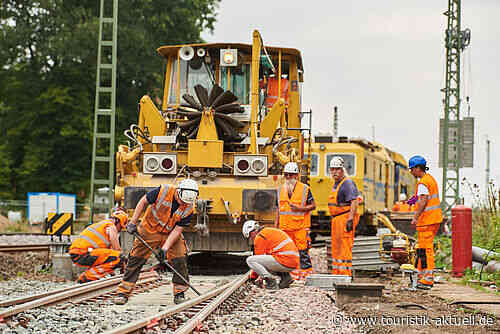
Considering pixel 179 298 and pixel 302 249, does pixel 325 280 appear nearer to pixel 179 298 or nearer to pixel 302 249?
pixel 302 249

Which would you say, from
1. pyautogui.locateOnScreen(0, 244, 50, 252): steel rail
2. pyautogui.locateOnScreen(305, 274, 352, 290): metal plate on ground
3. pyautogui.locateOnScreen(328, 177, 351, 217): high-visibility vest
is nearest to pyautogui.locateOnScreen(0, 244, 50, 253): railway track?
pyautogui.locateOnScreen(0, 244, 50, 252): steel rail

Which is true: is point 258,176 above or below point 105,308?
above

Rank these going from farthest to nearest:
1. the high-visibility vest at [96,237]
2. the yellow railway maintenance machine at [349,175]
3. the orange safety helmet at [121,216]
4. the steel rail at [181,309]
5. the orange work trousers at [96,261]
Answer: the yellow railway maintenance machine at [349,175] < the orange safety helmet at [121,216] < the high-visibility vest at [96,237] < the orange work trousers at [96,261] < the steel rail at [181,309]

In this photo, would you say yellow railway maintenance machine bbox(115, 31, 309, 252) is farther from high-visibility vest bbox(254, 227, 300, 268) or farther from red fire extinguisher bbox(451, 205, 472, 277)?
red fire extinguisher bbox(451, 205, 472, 277)

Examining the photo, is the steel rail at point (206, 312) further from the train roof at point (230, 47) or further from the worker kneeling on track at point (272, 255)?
the train roof at point (230, 47)

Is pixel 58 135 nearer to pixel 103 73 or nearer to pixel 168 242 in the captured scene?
pixel 103 73

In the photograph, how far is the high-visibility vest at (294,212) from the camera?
10.3 metres

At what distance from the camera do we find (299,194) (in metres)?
10.4

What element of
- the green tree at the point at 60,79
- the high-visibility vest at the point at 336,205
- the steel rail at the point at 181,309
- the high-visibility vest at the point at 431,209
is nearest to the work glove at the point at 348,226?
the high-visibility vest at the point at 336,205

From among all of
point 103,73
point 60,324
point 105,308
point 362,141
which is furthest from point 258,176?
point 103,73

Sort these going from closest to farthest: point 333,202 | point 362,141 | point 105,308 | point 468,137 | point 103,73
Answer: point 105,308 → point 333,202 → point 362,141 → point 468,137 → point 103,73

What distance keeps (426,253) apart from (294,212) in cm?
200

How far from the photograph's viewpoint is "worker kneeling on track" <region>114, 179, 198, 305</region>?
8.20m

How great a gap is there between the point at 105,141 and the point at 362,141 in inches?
680
